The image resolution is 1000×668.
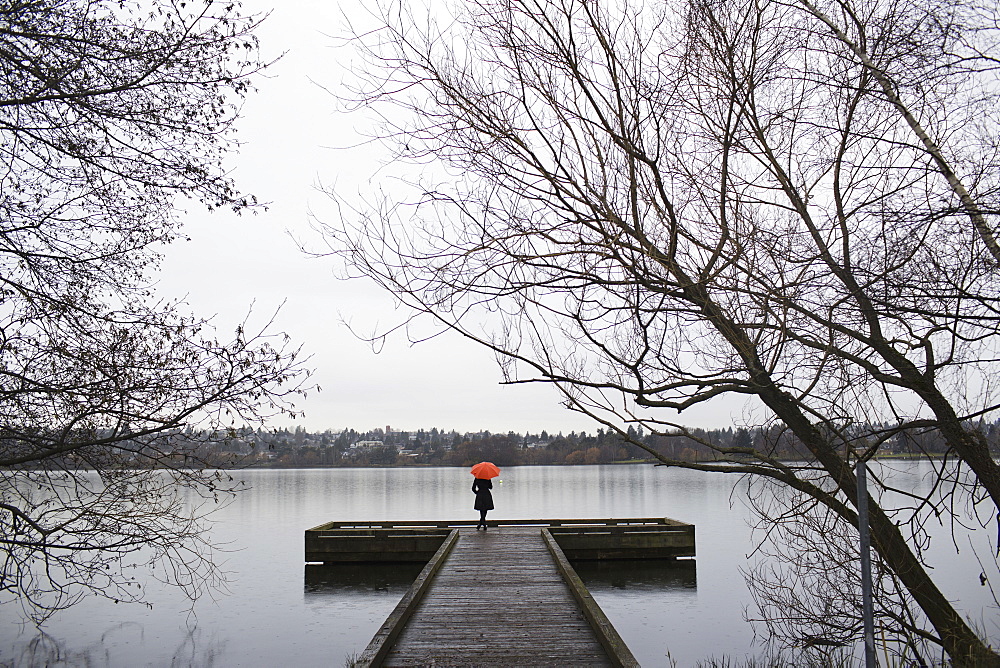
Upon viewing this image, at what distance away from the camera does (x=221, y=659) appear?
36.7 feet

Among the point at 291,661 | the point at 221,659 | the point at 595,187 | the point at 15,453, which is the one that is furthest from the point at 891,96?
the point at 221,659

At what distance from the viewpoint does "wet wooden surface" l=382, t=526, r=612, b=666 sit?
229 inches

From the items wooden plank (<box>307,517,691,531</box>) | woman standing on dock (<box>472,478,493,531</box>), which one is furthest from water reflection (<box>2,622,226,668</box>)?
woman standing on dock (<box>472,478,493,531</box>)

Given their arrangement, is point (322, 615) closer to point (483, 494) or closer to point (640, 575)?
point (483, 494)

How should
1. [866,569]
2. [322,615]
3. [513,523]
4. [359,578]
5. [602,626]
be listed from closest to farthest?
1. [866,569]
2. [602,626]
3. [322,615]
4. [359,578]
5. [513,523]

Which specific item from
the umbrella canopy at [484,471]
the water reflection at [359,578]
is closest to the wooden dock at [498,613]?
the umbrella canopy at [484,471]

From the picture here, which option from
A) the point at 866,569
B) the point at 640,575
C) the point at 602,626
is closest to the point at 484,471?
the point at 640,575

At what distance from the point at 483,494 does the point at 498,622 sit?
877cm

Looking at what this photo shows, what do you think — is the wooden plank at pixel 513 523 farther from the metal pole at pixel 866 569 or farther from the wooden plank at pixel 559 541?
the metal pole at pixel 866 569

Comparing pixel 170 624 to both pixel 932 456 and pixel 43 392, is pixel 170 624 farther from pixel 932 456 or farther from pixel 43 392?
pixel 932 456

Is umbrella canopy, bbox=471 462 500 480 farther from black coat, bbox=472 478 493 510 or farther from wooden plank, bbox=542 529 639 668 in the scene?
wooden plank, bbox=542 529 639 668

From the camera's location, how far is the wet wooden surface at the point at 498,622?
5809mm

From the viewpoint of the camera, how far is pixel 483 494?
51.3ft

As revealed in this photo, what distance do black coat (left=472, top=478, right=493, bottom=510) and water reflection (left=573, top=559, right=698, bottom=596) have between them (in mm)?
2314
